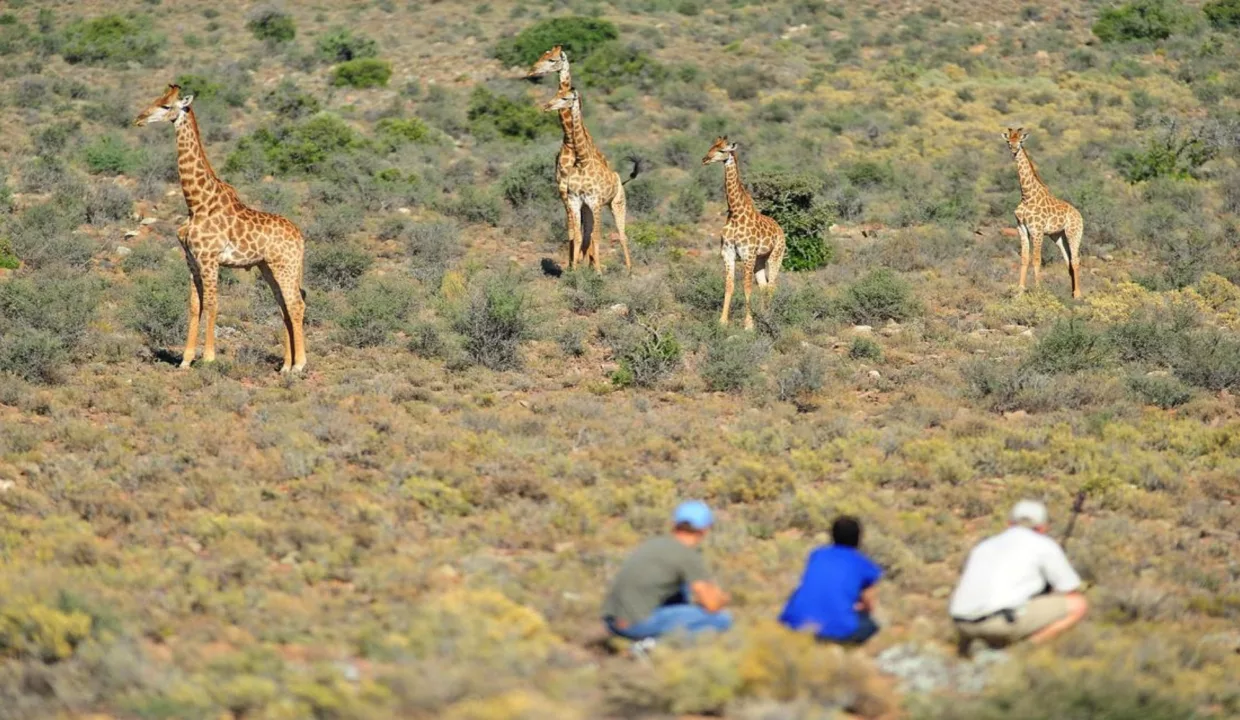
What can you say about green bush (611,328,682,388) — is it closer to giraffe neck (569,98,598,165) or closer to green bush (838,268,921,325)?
green bush (838,268,921,325)

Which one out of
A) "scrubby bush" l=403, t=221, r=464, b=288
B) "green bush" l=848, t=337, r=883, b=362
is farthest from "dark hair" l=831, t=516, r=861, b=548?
"scrubby bush" l=403, t=221, r=464, b=288

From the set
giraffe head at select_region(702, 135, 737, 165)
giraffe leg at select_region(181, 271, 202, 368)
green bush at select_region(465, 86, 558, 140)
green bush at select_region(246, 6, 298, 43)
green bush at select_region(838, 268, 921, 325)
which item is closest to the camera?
giraffe leg at select_region(181, 271, 202, 368)

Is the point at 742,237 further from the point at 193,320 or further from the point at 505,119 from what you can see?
the point at 505,119

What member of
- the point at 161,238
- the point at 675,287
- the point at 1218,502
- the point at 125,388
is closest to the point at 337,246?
the point at 161,238

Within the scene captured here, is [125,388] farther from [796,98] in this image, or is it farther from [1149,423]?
[796,98]

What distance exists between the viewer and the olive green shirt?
303 inches

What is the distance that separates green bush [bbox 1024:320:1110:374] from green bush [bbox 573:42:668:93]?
Answer: 22.3 meters

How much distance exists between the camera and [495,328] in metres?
16.9

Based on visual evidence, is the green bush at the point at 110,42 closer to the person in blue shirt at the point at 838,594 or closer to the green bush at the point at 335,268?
the green bush at the point at 335,268

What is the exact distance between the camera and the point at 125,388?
14703 mm

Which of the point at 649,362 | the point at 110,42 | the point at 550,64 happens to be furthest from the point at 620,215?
the point at 110,42

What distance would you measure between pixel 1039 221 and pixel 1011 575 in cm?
1395

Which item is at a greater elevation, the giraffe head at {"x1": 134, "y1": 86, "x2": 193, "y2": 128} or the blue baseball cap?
the giraffe head at {"x1": 134, "y1": 86, "x2": 193, "y2": 128}

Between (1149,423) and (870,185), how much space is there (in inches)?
580
